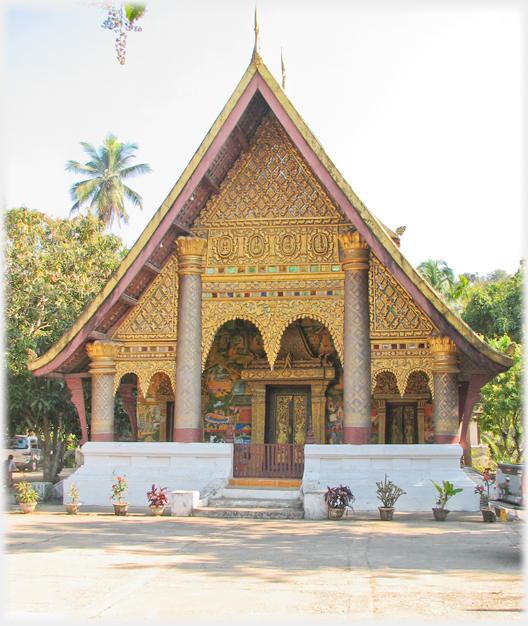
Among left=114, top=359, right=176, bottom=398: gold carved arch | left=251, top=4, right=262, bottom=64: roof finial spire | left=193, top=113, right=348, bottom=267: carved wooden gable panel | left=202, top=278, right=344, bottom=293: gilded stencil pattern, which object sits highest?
left=251, top=4, right=262, bottom=64: roof finial spire

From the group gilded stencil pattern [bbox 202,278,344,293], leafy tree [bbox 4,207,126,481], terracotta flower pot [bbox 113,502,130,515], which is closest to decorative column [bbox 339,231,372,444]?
gilded stencil pattern [bbox 202,278,344,293]

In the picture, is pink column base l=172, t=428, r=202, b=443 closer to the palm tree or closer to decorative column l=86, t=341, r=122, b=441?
decorative column l=86, t=341, r=122, b=441

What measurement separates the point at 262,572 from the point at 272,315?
7579 millimetres

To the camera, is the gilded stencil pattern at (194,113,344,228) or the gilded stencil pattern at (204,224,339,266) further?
the gilded stencil pattern at (194,113,344,228)

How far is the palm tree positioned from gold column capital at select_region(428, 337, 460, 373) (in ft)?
95.4

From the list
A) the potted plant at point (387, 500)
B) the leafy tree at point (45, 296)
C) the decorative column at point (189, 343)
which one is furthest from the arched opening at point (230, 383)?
the potted plant at point (387, 500)

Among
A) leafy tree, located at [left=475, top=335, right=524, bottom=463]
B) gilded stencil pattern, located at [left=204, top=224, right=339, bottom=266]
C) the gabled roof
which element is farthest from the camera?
leafy tree, located at [left=475, top=335, right=524, bottom=463]

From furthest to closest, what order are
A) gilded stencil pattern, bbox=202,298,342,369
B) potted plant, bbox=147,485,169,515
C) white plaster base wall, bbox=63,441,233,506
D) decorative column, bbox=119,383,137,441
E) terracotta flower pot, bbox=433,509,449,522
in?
1. decorative column, bbox=119,383,137,441
2. gilded stencil pattern, bbox=202,298,342,369
3. white plaster base wall, bbox=63,441,233,506
4. potted plant, bbox=147,485,169,515
5. terracotta flower pot, bbox=433,509,449,522

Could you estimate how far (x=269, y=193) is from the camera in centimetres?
1458

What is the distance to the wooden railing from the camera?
13.9 metres

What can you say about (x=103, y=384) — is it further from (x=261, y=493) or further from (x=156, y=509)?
(x=261, y=493)

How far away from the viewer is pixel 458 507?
41.4 ft

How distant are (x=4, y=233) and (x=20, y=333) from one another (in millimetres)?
2786

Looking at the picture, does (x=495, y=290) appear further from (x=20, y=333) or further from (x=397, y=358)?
(x=20, y=333)
